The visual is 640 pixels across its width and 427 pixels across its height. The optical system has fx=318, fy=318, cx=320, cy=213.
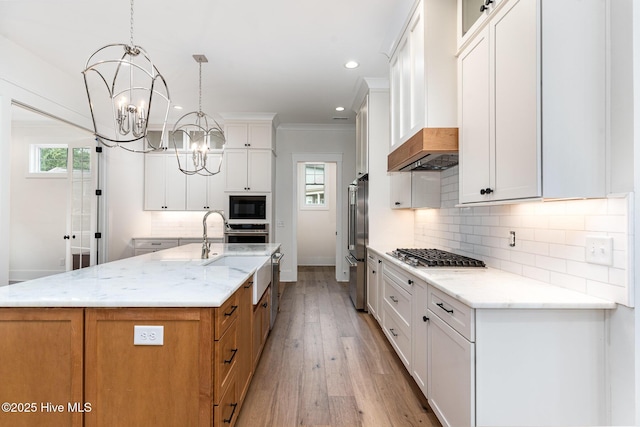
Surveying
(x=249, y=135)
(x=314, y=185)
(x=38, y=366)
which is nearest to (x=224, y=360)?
(x=38, y=366)

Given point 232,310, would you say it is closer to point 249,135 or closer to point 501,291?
point 501,291

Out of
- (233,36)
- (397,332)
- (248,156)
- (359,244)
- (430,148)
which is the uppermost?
(233,36)

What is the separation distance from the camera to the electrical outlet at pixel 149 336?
1.37 m

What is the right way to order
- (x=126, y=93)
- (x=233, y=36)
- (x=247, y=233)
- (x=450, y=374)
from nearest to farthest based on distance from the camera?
(x=450, y=374), (x=233, y=36), (x=126, y=93), (x=247, y=233)

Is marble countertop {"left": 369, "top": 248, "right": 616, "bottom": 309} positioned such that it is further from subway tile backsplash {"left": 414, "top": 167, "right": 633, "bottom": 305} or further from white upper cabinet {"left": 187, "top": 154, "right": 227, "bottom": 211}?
white upper cabinet {"left": 187, "top": 154, "right": 227, "bottom": 211}

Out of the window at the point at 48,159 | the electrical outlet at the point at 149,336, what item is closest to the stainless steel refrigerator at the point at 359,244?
the electrical outlet at the point at 149,336

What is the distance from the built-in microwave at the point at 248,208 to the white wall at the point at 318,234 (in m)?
2.82

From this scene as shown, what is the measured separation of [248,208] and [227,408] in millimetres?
3832

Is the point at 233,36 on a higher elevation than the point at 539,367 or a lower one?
higher

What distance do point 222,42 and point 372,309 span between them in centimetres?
323

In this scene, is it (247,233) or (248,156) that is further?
(248,156)

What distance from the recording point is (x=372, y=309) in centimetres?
371

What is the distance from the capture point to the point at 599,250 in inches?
54.6

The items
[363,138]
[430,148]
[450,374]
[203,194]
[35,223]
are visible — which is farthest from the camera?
[35,223]
